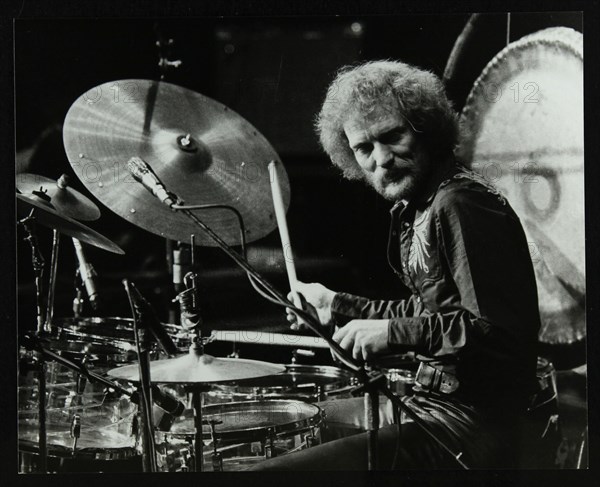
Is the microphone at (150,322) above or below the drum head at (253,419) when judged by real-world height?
above

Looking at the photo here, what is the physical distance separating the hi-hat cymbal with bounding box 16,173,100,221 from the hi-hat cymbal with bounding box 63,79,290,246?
4 cm

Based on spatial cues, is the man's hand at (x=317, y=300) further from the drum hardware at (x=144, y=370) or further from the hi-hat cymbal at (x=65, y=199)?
the hi-hat cymbal at (x=65, y=199)

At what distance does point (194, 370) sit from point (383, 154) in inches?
32.7

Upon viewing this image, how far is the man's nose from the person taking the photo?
230 centimetres

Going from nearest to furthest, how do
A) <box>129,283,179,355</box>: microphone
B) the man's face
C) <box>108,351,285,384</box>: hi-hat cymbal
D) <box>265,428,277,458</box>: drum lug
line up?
<box>129,283,179,355</box>: microphone
<box>108,351,285,384</box>: hi-hat cymbal
<box>265,428,277,458</box>: drum lug
the man's face

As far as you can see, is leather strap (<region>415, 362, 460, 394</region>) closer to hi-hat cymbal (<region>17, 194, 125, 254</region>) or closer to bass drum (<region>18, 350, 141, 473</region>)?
bass drum (<region>18, 350, 141, 473</region>)

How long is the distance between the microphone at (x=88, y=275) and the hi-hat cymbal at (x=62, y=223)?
1.4 inches

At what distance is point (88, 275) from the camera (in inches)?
91.0

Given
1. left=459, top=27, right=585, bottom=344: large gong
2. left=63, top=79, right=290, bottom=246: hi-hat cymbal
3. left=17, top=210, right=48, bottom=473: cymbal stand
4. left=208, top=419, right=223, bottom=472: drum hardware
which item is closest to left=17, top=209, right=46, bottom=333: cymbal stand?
left=17, top=210, right=48, bottom=473: cymbal stand

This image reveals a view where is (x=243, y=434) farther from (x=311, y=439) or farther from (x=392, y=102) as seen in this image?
(x=392, y=102)

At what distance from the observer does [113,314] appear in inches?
90.4

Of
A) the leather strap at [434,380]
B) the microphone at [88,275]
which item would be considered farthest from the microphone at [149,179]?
the leather strap at [434,380]

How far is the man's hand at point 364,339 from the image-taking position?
7.47ft

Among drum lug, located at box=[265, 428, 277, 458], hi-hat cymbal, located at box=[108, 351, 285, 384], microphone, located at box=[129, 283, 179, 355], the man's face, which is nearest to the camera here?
microphone, located at box=[129, 283, 179, 355]
